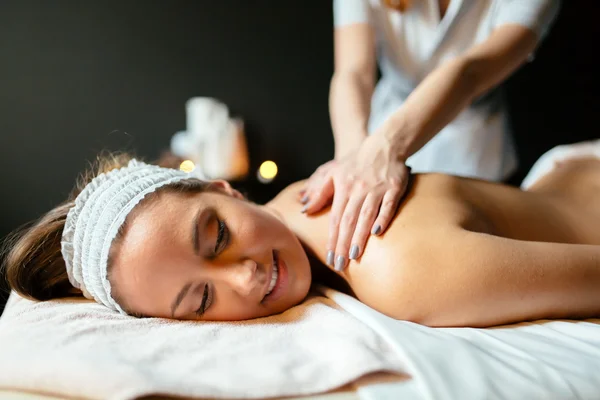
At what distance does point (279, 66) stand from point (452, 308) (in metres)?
2.04

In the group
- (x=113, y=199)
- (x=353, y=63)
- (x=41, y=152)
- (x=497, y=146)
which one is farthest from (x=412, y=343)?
(x=41, y=152)

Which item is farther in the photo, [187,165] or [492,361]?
[187,165]

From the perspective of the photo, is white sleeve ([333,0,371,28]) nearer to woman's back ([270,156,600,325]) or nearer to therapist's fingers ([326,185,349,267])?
woman's back ([270,156,600,325])

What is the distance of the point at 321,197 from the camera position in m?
1.10

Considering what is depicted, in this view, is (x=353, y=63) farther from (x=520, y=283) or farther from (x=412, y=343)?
(x=412, y=343)

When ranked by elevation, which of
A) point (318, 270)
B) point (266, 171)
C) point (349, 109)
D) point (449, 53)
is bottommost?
point (266, 171)

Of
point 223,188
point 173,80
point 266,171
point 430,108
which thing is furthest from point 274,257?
point 173,80

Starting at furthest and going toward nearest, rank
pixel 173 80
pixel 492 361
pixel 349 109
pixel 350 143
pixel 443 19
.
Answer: pixel 173 80, pixel 443 19, pixel 349 109, pixel 350 143, pixel 492 361

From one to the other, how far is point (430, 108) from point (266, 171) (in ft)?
5.16

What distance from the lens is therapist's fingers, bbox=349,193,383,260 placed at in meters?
0.96

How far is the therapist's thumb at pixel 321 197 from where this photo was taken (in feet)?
3.61

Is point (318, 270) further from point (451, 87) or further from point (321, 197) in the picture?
point (451, 87)

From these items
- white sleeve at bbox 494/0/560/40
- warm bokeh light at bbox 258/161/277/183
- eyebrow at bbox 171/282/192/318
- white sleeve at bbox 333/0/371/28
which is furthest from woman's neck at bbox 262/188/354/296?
warm bokeh light at bbox 258/161/277/183

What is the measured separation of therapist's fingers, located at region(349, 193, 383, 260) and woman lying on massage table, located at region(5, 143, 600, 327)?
0.02 m
